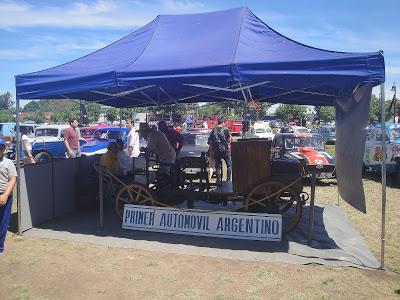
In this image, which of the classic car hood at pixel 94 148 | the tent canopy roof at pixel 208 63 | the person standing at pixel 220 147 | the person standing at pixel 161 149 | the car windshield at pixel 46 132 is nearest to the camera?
the tent canopy roof at pixel 208 63

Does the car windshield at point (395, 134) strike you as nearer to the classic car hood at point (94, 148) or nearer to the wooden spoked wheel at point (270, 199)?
the wooden spoked wheel at point (270, 199)

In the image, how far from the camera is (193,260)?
18.7ft

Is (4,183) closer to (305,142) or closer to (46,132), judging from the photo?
(305,142)

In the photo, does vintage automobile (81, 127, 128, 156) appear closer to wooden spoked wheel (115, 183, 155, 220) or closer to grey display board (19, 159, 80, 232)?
grey display board (19, 159, 80, 232)

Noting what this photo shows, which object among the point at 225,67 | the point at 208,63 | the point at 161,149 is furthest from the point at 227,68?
the point at 161,149

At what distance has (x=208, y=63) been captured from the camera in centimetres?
608

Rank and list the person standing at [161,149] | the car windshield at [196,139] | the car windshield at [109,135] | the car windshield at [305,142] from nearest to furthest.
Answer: the person standing at [161,149] < the car windshield at [305,142] < the car windshield at [196,139] < the car windshield at [109,135]

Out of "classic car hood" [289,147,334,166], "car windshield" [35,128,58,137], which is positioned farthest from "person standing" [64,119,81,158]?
"car windshield" [35,128,58,137]

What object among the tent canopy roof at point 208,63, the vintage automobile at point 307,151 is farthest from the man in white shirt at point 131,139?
the vintage automobile at point 307,151

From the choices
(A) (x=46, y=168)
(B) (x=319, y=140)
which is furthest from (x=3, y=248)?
(B) (x=319, y=140)

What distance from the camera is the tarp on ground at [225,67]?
575 centimetres

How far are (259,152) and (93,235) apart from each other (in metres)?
3.10

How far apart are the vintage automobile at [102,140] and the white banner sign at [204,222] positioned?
7947 millimetres

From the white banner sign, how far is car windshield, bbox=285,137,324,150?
7406 millimetres
